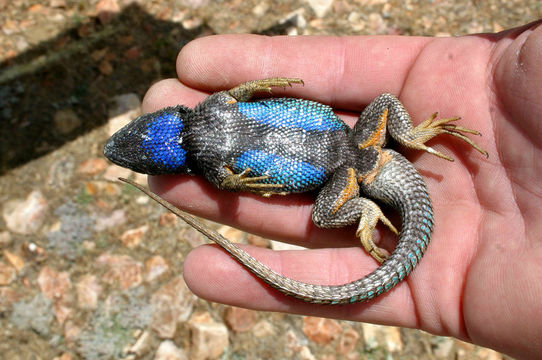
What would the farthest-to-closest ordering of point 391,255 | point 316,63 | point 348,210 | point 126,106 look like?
point 126,106, point 316,63, point 348,210, point 391,255

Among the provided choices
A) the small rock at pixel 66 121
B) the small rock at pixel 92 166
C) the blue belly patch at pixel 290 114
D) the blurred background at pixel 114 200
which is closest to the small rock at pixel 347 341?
the blurred background at pixel 114 200

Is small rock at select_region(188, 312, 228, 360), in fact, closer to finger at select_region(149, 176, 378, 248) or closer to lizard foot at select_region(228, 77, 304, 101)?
finger at select_region(149, 176, 378, 248)

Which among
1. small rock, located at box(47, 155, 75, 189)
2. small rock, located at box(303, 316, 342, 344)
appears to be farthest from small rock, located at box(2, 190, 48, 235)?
small rock, located at box(303, 316, 342, 344)

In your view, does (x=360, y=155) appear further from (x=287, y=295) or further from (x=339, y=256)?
(x=287, y=295)

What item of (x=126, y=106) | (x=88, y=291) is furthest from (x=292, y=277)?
(x=126, y=106)

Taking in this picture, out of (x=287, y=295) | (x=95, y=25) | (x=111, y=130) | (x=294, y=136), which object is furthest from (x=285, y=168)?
(x=95, y=25)

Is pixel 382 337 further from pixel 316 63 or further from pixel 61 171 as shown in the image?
pixel 61 171

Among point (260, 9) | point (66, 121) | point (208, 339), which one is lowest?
point (208, 339)

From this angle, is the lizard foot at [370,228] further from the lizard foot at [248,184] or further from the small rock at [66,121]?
the small rock at [66,121]
